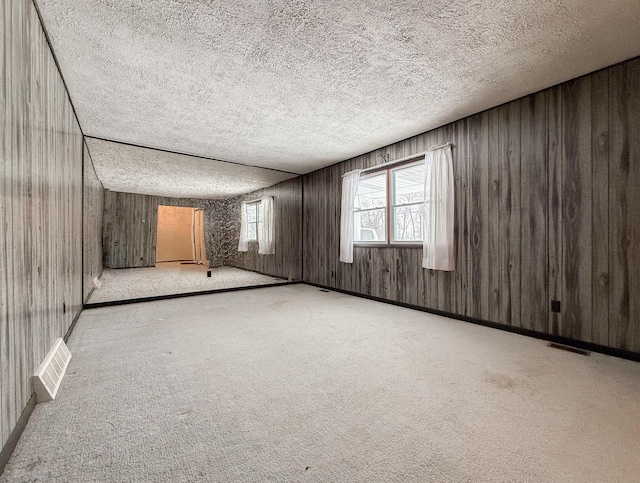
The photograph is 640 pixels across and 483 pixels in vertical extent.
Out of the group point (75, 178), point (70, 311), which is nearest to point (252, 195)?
point (75, 178)

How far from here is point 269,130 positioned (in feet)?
11.5

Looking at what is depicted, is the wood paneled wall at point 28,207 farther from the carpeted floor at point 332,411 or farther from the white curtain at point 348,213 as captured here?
the white curtain at point 348,213

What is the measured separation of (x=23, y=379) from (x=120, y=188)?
7571 mm

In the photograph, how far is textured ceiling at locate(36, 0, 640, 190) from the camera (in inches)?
66.8

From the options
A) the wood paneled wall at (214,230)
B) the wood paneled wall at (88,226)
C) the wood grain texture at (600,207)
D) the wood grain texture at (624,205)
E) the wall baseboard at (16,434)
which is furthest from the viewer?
the wood paneled wall at (214,230)

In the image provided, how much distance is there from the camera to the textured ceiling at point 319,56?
1696 mm

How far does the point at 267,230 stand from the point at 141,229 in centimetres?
452

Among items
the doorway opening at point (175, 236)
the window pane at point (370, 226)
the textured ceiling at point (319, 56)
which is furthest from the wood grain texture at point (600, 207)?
the doorway opening at point (175, 236)

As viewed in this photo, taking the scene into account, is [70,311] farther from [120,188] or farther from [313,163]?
[120,188]

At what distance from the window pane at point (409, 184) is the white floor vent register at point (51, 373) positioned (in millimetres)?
3769

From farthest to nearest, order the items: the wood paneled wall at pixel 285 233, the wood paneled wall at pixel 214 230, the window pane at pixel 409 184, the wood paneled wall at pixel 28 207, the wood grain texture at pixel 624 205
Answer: the wood paneled wall at pixel 214 230
the wood paneled wall at pixel 285 233
the window pane at pixel 409 184
the wood grain texture at pixel 624 205
the wood paneled wall at pixel 28 207

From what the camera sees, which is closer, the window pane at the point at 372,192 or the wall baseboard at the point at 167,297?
the wall baseboard at the point at 167,297

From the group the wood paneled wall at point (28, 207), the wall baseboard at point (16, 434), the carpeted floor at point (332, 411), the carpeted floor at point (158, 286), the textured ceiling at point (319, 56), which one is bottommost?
the carpeted floor at point (332, 411)

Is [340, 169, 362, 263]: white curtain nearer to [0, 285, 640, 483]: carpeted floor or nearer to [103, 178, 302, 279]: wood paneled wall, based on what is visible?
[103, 178, 302, 279]: wood paneled wall
